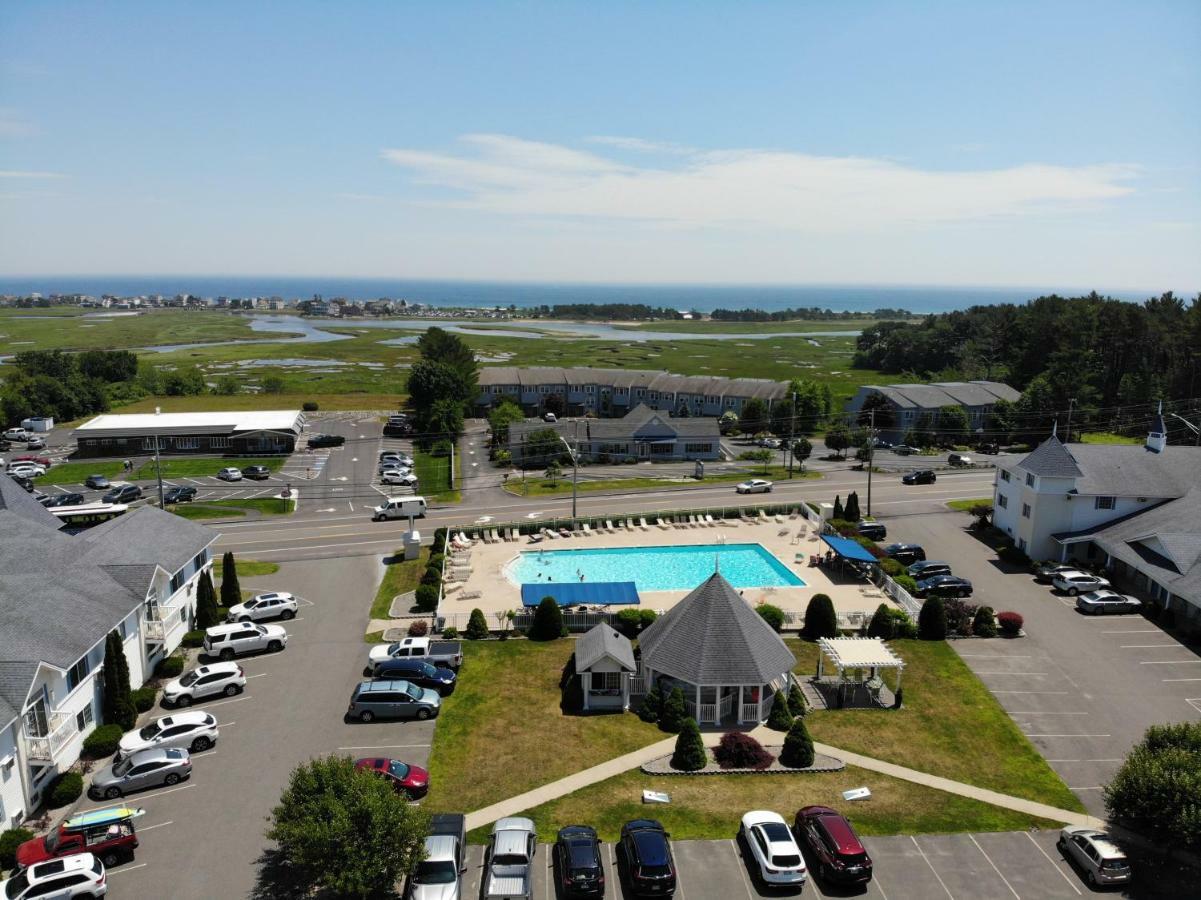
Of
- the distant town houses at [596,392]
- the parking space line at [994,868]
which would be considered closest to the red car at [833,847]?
the parking space line at [994,868]

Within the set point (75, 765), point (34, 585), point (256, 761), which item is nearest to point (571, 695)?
point (256, 761)

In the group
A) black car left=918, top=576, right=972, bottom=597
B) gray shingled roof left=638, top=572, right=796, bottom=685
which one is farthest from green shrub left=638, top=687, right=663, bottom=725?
black car left=918, top=576, right=972, bottom=597

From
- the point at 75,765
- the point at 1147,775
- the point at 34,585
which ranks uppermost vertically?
the point at 34,585

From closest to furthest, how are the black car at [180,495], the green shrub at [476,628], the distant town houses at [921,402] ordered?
1. the green shrub at [476,628]
2. the black car at [180,495]
3. the distant town houses at [921,402]

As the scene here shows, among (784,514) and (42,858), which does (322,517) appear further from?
(42,858)

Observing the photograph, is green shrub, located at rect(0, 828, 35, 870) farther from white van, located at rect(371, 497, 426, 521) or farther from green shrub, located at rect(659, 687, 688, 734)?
white van, located at rect(371, 497, 426, 521)

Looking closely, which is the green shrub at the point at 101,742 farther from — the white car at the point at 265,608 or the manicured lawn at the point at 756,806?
the manicured lawn at the point at 756,806
